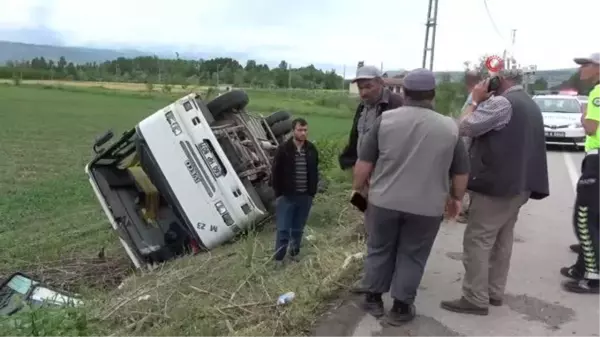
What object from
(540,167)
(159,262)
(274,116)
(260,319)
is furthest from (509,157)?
(274,116)

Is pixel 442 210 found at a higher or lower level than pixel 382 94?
lower

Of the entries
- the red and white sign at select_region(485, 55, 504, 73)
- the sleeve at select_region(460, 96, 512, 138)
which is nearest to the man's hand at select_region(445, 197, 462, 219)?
the sleeve at select_region(460, 96, 512, 138)

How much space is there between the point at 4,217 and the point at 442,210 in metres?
9.46

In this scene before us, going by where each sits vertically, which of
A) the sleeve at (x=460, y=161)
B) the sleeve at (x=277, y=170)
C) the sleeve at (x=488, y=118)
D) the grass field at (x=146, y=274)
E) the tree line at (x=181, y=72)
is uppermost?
the sleeve at (x=488, y=118)

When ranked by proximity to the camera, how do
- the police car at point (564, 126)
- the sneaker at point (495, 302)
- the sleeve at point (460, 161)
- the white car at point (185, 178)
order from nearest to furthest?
1. the sleeve at point (460, 161)
2. the sneaker at point (495, 302)
3. the white car at point (185, 178)
4. the police car at point (564, 126)

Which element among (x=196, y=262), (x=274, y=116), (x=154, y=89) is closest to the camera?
(x=196, y=262)

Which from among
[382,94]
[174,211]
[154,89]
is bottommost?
[154,89]

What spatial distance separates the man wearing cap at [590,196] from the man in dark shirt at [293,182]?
2.75m

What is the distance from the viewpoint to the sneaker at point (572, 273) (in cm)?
585

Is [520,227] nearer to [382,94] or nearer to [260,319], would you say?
[382,94]

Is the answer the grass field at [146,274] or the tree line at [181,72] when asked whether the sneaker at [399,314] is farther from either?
the tree line at [181,72]

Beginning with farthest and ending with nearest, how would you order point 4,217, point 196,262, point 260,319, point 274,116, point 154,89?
point 154,89 → point 4,217 → point 274,116 → point 196,262 → point 260,319

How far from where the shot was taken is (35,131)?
28.9 metres

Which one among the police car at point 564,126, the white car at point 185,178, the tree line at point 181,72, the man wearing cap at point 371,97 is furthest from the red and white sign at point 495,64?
the tree line at point 181,72
